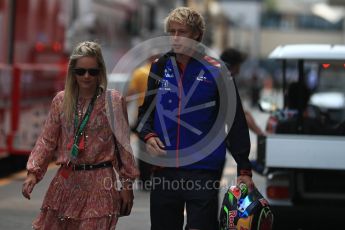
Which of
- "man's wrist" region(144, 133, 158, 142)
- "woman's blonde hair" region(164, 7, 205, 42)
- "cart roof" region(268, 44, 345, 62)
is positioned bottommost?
"man's wrist" region(144, 133, 158, 142)

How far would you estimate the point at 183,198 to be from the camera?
525 cm

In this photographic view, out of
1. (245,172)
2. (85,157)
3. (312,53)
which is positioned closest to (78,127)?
(85,157)

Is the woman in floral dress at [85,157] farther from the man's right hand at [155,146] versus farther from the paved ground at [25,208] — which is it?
the paved ground at [25,208]

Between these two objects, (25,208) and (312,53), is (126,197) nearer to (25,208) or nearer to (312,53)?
(312,53)

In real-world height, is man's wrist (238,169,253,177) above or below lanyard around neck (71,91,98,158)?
below

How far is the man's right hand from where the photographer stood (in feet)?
16.9

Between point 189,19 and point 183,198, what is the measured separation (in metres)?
1.07

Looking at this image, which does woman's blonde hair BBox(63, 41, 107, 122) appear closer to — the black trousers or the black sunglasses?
the black sunglasses

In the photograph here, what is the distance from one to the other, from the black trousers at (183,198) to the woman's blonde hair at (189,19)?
824 millimetres

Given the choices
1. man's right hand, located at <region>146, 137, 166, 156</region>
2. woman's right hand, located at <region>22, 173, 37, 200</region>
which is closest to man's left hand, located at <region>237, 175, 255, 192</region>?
man's right hand, located at <region>146, 137, 166, 156</region>

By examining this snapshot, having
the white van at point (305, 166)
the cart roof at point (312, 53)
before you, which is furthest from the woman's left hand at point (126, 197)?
the cart roof at point (312, 53)

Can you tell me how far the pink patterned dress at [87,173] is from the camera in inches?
198

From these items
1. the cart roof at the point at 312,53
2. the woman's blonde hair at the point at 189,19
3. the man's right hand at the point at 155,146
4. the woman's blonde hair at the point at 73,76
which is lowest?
the man's right hand at the point at 155,146

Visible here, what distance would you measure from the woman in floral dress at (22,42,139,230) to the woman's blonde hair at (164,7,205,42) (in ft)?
1.63
